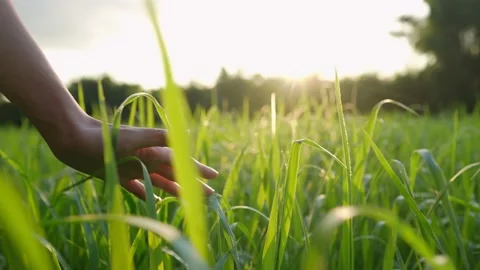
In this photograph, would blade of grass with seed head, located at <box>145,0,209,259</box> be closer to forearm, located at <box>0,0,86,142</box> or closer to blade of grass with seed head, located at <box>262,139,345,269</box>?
blade of grass with seed head, located at <box>262,139,345,269</box>

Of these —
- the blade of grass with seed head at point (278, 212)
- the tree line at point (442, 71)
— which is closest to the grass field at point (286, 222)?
the blade of grass with seed head at point (278, 212)

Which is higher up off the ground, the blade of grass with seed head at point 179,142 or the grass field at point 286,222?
the blade of grass with seed head at point 179,142

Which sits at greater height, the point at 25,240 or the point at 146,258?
the point at 25,240

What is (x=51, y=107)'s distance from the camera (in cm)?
79

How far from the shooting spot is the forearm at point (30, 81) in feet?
2.47

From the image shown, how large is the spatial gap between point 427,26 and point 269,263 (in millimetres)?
21105

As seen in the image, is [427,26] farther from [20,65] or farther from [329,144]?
[20,65]

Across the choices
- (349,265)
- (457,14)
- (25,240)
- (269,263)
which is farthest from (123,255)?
(457,14)

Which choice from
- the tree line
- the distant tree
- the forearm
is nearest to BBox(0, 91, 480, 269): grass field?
the forearm

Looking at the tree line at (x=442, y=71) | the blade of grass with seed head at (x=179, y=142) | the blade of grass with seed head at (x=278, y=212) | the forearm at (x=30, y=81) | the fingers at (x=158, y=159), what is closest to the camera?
the blade of grass with seed head at (x=179, y=142)

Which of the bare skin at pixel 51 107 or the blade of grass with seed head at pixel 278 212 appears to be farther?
the bare skin at pixel 51 107

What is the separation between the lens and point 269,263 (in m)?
0.67

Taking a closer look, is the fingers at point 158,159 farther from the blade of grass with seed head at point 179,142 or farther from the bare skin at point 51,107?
the blade of grass with seed head at point 179,142

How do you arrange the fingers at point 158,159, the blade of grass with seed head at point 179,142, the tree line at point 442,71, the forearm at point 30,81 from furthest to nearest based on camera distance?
1. the tree line at point 442,71
2. the fingers at point 158,159
3. the forearm at point 30,81
4. the blade of grass with seed head at point 179,142
